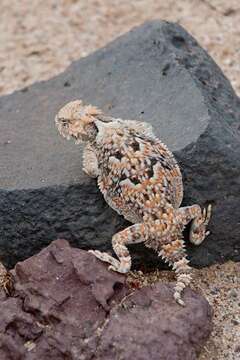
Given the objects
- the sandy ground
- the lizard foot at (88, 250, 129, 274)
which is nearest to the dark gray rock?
the lizard foot at (88, 250, 129, 274)

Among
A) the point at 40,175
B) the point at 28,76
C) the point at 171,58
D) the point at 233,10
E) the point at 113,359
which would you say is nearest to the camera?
the point at 113,359

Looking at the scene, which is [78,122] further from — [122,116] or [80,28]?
[80,28]

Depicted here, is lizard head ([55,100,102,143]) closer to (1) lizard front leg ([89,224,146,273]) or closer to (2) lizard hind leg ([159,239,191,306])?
(1) lizard front leg ([89,224,146,273])

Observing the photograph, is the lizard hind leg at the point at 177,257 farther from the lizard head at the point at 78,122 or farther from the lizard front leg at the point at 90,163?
the lizard head at the point at 78,122

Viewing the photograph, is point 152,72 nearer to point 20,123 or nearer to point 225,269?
point 20,123

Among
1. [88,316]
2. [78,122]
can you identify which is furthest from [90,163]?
[88,316]

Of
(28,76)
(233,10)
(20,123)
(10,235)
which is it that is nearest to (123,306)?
(10,235)

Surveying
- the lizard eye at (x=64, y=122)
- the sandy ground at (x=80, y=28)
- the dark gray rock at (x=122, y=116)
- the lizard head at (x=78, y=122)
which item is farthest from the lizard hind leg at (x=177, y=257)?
the sandy ground at (x=80, y=28)
